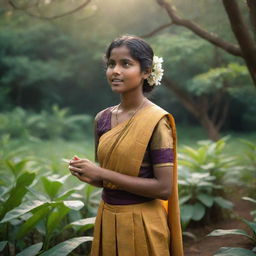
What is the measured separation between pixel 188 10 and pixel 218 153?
9.07 ft

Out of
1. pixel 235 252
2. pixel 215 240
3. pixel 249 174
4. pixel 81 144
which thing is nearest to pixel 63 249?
pixel 235 252

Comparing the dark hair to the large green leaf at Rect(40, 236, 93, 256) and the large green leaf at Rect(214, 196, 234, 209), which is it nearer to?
the large green leaf at Rect(40, 236, 93, 256)

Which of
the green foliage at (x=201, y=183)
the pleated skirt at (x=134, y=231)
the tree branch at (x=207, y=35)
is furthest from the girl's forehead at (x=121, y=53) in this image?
the green foliage at (x=201, y=183)

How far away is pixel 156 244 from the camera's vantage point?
1813 millimetres

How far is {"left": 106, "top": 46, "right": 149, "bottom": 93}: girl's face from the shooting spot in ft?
5.74

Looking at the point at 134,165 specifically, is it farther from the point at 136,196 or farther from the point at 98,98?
the point at 98,98

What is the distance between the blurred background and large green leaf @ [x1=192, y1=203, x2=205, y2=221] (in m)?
0.02

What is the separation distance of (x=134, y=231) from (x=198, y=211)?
2.11m

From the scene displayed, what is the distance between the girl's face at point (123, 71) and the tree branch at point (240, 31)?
131 centimetres

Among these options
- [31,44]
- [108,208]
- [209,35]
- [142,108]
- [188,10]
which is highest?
[31,44]

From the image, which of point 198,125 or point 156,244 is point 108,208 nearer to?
point 156,244

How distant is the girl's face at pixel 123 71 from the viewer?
1749 millimetres

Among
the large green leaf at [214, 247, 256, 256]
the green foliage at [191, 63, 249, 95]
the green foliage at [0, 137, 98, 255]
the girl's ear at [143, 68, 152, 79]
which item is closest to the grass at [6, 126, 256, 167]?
the green foliage at [191, 63, 249, 95]

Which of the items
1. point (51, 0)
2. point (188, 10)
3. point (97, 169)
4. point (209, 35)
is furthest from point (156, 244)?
point (188, 10)
